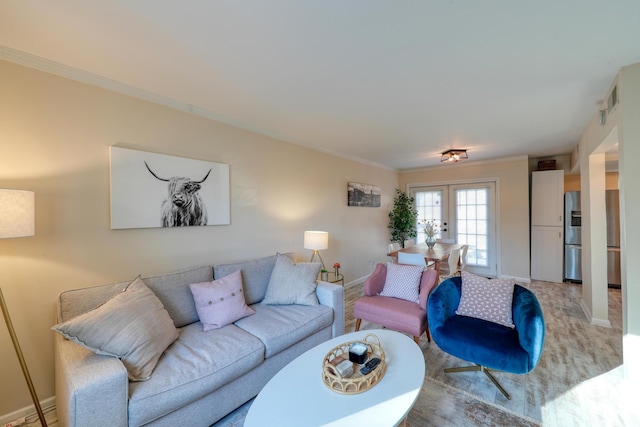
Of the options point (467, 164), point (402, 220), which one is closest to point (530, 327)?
point (402, 220)

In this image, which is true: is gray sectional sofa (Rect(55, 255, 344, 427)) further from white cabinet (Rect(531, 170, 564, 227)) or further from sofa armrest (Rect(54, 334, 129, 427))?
white cabinet (Rect(531, 170, 564, 227))

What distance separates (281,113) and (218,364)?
7.70ft

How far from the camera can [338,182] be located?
14.8 ft

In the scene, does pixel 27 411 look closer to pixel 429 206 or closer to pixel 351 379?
pixel 351 379

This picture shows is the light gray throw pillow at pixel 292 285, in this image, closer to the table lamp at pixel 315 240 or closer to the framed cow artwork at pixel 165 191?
the table lamp at pixel 315 240

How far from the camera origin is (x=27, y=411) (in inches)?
69.6

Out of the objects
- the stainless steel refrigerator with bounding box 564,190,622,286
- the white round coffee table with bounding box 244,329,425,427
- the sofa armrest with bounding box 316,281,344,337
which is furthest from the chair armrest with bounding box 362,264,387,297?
the stainless steel refrigerator with bounding box 564,190,622,286

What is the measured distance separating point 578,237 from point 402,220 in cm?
304

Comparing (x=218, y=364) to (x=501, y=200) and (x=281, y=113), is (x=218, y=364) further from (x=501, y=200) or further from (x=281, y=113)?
(x=501, y=200)

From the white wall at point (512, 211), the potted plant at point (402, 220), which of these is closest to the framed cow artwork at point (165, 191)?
the potted plant at point (402, 220)

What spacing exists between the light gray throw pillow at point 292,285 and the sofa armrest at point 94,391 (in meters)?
1.32

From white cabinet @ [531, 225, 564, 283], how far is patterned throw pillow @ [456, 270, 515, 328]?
3819mm

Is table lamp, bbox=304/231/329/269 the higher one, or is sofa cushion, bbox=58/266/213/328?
table lamp, bbox=304/231/329/269

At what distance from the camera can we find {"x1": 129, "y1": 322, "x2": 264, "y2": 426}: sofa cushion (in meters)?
1.37
